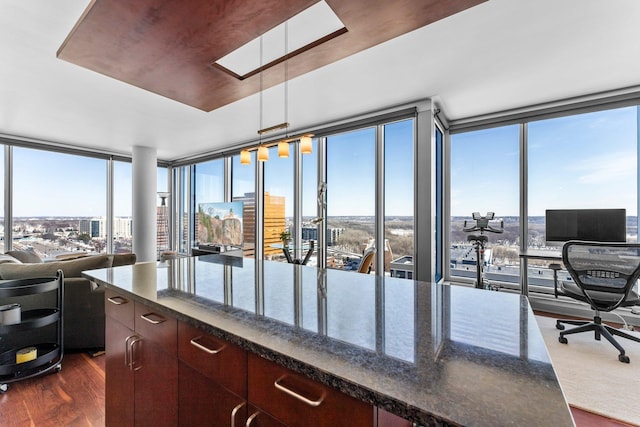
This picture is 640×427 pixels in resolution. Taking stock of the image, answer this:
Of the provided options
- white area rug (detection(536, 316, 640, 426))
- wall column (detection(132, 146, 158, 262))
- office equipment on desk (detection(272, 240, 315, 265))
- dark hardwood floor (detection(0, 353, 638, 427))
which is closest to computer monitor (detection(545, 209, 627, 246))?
white area rug (detection(536, 316, 640, 426))

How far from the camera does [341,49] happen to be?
2004mm

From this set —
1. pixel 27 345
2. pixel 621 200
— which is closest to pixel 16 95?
pixel 27 345

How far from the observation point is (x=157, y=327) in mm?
1210

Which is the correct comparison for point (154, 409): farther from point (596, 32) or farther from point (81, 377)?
point (596, 32)

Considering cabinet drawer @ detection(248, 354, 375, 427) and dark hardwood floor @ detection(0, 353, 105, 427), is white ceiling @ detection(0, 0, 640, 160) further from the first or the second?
dark hardwood floor @ detection(0, 353, 105, 427)

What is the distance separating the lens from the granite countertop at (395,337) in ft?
1.78

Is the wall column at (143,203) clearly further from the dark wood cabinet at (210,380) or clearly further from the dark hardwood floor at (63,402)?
the dark wood cabinet at (210,380)

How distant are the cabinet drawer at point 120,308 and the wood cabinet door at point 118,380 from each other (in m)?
0.03

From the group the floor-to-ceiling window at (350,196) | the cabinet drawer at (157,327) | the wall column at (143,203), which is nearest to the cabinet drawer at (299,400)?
the cabinet drawer at (157,327)

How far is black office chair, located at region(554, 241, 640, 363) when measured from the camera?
2525 mm

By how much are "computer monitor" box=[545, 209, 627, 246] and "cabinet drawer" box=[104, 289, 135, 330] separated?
4.32 meters

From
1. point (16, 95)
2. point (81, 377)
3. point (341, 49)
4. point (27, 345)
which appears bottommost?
point (81, 377)

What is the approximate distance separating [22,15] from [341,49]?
2.17 meters

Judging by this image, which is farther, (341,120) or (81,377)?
(341,120)
